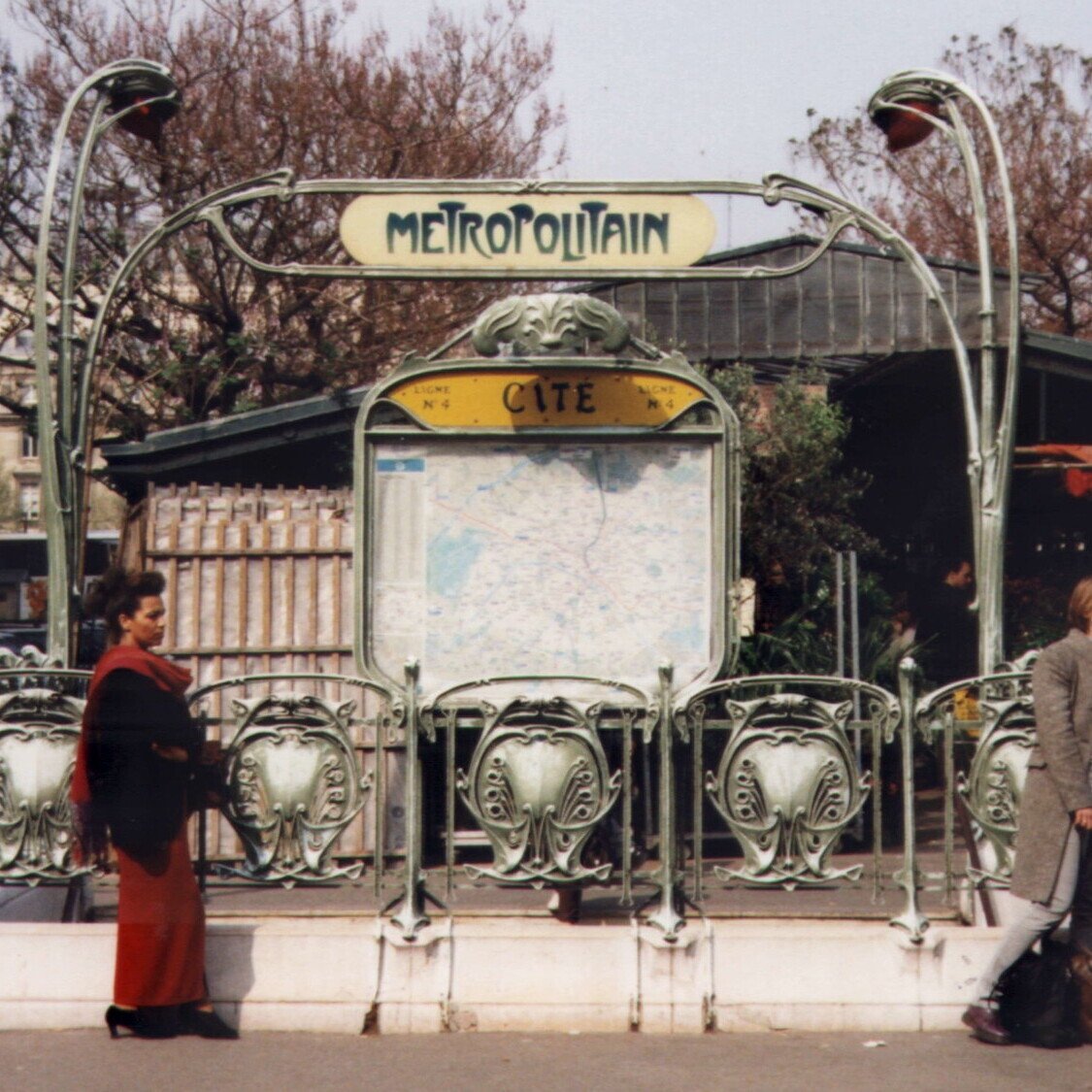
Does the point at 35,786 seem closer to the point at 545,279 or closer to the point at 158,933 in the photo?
the point at 158,933

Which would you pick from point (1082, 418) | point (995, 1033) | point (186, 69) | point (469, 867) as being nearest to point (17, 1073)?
point (469, 867)

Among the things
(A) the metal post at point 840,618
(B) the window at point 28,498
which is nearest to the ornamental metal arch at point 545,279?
(A) the metal post at point 840,618

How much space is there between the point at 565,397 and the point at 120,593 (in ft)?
8.24

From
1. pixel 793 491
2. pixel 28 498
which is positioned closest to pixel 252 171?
pixel 793 491

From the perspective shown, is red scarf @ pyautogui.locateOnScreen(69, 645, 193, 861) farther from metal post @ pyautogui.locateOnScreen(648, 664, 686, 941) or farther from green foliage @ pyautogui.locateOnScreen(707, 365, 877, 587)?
green foliage @ pyautogui.locateOnScreen(707, 365, 877, 587)

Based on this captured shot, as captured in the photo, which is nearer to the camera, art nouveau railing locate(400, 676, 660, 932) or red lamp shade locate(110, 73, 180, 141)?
art nouveau railing locate(400, 676, 660, 932)

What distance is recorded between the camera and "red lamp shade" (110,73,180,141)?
30.1 feet

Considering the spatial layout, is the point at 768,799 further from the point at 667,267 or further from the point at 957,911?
the point at 667,267

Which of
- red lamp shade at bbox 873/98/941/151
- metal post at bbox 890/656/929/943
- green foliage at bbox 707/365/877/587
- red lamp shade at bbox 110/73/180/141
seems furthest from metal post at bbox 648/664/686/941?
green foliage at bbox 707/365/877/587

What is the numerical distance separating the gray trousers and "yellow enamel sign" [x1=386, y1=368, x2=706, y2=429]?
3011 millimetres

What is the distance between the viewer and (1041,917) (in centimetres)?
703

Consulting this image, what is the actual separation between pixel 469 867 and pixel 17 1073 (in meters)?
1.86

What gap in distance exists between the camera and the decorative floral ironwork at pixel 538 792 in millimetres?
7559

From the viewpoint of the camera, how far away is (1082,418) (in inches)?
711
